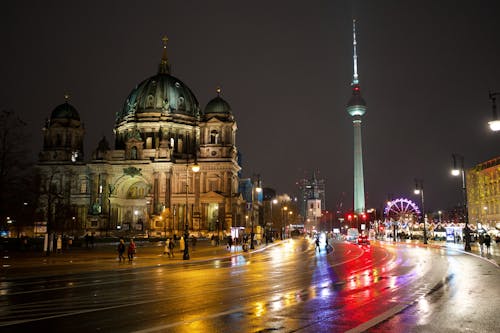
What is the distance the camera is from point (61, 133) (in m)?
115

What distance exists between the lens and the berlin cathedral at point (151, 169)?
10144cm

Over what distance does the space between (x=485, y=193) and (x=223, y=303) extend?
116903mm

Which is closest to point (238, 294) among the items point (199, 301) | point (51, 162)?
point (199, 301)

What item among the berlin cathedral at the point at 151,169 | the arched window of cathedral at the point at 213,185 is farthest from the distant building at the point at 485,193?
the arched window of cathedral at the point at 213,185

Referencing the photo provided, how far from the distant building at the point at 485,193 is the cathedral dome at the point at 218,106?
60539 millimetres

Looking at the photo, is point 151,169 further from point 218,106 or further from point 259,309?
point 259,309

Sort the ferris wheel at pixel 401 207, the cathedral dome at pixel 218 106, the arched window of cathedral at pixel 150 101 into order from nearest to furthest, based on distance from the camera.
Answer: the ferris wheel at pixel 401 207
the cathedral dome at pixel 218 106
the arched window of cathedral at pixel 150 101

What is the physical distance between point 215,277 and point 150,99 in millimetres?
98230

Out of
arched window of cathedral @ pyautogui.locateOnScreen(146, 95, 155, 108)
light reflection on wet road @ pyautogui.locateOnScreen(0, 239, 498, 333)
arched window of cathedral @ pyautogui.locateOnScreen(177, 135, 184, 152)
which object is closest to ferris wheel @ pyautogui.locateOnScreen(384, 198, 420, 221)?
arched window of cathedral @ pyautogui.locateOnScreen(177, 135, 184, 152)

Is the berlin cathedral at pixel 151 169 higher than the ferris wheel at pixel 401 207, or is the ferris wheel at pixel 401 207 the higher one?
the berlin cathedral at pixel 151 169

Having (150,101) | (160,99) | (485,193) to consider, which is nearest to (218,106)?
(160,99)

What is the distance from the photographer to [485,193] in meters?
118

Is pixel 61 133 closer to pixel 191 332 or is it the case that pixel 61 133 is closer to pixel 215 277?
pixel 215 277

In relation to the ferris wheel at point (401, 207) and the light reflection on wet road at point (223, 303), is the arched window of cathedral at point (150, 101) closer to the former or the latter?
the ferris wheel at point (401, 207)
